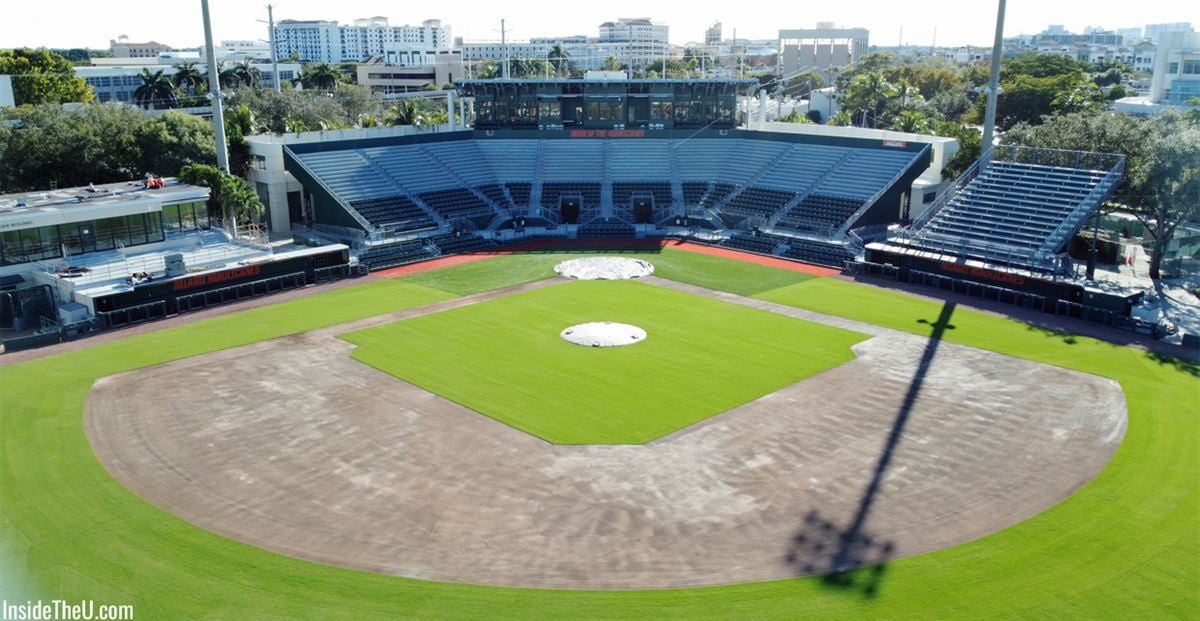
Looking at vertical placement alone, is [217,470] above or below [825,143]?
below

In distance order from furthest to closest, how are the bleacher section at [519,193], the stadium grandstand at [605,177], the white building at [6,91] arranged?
the white building at [6,91]
the bleacher section at [519,193]
the stadium grandstand at [605,177]

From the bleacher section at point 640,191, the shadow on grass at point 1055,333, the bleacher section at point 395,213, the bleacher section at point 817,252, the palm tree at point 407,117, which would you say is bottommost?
the shadow on grass at point 1055,333

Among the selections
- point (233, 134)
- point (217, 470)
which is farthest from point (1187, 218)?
point (233, 134)

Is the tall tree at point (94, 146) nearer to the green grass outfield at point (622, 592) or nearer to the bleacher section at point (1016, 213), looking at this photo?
the green grass outfield at point (622, 592)

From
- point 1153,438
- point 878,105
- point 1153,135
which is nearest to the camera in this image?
point 1153,438

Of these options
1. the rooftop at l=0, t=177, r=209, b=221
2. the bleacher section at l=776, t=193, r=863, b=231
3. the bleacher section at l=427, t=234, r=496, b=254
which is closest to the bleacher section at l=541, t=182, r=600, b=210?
the bleacher section at l=427, t=234, r=496, b=254

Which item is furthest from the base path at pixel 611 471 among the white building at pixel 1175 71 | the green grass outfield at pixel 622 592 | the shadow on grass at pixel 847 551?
the white building at pixel 1175 71

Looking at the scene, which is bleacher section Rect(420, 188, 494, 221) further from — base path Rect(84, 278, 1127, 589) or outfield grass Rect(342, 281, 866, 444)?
base path Rect(84, 278, 1127, 589)

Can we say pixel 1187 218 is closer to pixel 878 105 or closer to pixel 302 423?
pixel 302 423
